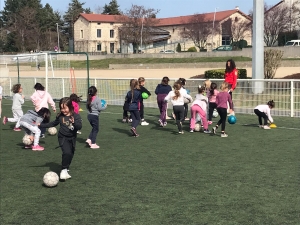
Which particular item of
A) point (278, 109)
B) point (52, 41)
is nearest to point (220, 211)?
point (278, 109)

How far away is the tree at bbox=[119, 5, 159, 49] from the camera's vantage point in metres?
77.0

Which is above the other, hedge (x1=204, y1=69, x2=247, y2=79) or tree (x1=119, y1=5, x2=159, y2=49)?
tree (x1=119, y1=5, x2=159, y2=49)

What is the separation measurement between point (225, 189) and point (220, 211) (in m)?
0.97

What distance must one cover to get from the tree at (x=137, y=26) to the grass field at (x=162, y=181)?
2639 inches

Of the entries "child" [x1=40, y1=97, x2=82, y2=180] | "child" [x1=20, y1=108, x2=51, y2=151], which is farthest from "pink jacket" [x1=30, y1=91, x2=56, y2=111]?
Answer: "child" [x1=40, y1=97, x2=82, y2=180]

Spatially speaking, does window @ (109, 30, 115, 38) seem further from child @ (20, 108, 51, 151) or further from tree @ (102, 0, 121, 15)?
child @ (20, 108, 51, 151)

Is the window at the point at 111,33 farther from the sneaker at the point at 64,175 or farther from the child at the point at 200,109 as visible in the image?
the sneaker at the point at 64,175

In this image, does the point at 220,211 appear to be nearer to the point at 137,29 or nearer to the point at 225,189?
the point at 225,189

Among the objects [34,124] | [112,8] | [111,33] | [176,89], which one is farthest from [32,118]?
[112,8]

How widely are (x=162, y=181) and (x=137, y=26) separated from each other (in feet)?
236

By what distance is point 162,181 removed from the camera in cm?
708

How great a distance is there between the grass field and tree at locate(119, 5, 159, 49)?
67019 mm

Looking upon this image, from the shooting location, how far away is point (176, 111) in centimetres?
1135

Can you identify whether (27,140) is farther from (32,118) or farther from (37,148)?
(32,118)
